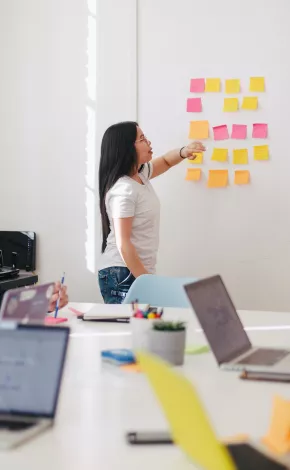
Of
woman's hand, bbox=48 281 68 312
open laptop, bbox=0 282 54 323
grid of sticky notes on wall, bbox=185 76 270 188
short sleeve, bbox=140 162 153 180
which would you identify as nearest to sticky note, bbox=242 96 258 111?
grid of sticky notes on wall, bbox=185 76 270 188

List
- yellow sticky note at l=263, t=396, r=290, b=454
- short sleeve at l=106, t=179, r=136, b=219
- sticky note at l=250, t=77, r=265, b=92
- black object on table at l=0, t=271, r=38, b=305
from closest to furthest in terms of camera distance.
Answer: yellow sticky note at l=263, t=396, r=290, b=454
short sleeve at l=106, t=179, r=136, b=219
black object on table at l=0, t=271, r=38, b=305
sticky note at l=250, t=77, r=265, b=92

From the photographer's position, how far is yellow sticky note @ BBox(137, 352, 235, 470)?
0.69m

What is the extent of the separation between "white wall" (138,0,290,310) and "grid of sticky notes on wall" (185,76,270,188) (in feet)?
0.07

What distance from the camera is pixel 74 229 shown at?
384 cm

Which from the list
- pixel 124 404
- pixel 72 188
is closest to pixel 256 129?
pixel 72 188

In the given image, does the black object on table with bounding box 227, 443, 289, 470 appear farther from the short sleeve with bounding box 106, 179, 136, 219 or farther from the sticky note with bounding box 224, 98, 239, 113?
the sticky note with bounding box 224, 98, 239, 113

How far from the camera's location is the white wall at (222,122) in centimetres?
353

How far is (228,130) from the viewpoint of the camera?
357 centimetres

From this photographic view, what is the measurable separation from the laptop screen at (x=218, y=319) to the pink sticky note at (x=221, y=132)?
182 cm

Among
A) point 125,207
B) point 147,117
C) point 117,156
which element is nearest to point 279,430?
point 125,207

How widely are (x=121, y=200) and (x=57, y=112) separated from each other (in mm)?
982

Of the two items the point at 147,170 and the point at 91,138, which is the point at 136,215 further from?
the point at 91,138

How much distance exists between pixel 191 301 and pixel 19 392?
0.58 metres

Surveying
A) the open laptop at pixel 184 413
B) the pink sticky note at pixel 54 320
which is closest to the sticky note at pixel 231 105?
the pink sticky note at pixel 54 320
